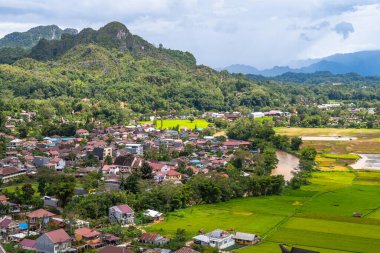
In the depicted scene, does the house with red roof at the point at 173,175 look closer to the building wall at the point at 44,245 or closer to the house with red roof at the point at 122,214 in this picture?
the house with red roof at the point at 122,214

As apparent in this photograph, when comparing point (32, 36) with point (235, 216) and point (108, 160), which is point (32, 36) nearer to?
point (108, 160)

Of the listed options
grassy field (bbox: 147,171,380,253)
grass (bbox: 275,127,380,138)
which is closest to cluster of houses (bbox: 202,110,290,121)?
grass (bbox: 275,127,380,138)

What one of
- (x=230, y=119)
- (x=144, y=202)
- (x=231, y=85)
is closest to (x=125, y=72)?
(x=231, y=85)

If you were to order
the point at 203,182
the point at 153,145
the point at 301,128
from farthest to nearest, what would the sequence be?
the point at 301,128
the point at 153,145
the point at 203,182

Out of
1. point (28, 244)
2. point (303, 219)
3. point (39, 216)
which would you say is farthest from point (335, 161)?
point (28, 244)

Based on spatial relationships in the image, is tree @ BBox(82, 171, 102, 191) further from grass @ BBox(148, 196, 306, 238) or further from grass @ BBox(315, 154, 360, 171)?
grass @ BBox(315, 154, 360, 171)

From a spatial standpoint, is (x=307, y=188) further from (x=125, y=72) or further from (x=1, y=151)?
(x=125, y=72)
